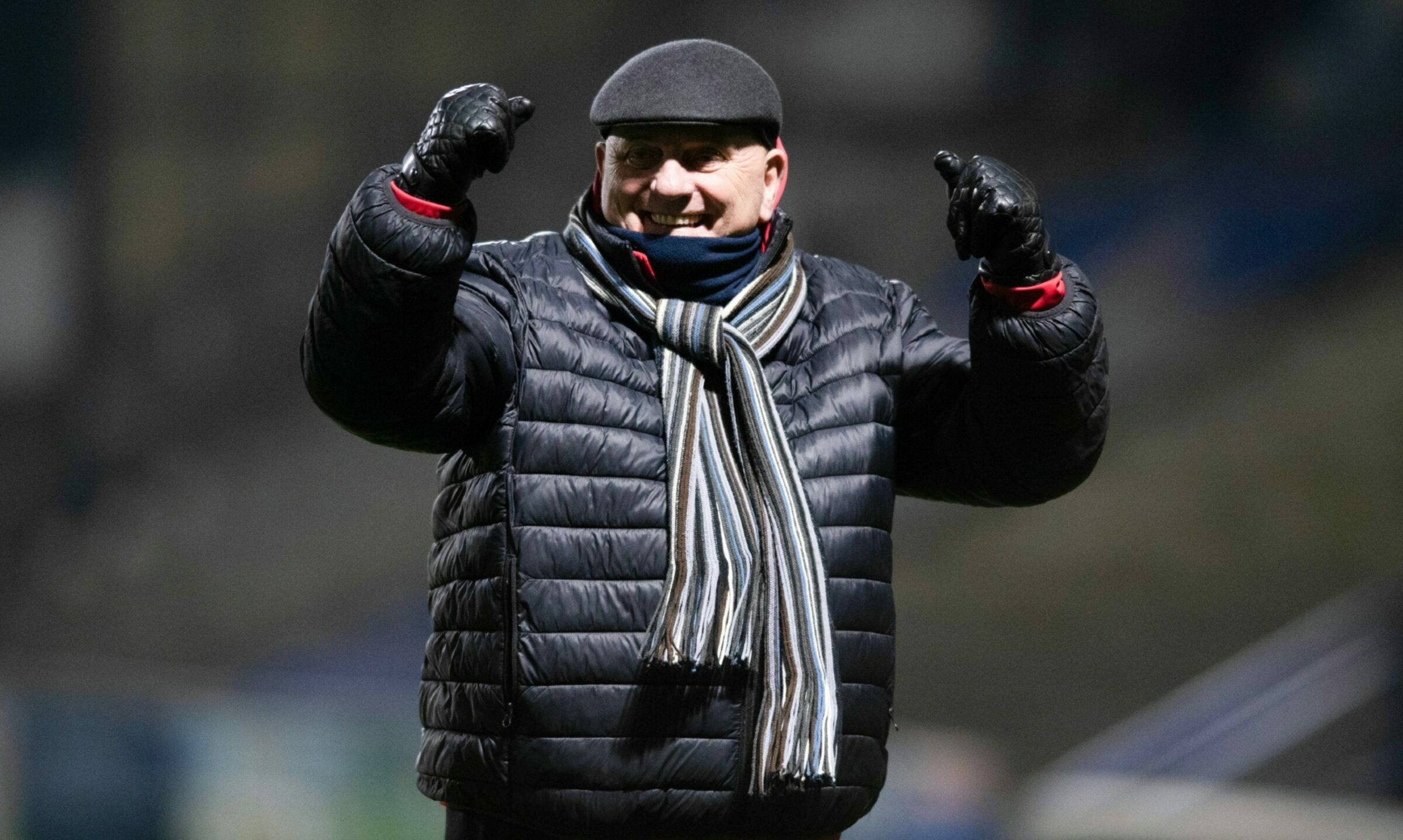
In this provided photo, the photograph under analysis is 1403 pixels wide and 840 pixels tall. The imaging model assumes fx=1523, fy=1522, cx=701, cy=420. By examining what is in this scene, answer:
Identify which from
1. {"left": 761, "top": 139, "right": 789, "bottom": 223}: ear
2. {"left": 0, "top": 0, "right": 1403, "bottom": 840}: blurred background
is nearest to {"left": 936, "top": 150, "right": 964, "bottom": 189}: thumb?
{"left": 761, "top": 139, "right": 789, "bottom": 223}: ear

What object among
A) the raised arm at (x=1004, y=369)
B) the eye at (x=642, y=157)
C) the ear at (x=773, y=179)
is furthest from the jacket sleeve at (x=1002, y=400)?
the eye at (x=642, y=157)

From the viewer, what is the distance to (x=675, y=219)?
1256 millimetres

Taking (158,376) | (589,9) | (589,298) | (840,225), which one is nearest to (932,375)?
(589,298)

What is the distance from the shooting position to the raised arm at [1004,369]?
3.83 feet

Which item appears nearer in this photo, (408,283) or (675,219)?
(408,283)

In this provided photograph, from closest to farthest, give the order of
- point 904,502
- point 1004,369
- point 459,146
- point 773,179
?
1. point 459,146
2. point 1004,369
3. point 773,179
4. point 904,502

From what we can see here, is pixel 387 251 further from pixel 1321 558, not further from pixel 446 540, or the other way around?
pixel 1321 558

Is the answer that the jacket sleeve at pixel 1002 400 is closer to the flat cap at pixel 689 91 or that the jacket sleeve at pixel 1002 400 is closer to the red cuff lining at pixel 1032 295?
the red cuff lining at pixel 1032 295

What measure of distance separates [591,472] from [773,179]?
Answer: 1.03 ft

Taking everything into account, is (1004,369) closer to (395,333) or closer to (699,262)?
(699,262)

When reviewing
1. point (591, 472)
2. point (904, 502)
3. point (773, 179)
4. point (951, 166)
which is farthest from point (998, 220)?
point (904, 502)

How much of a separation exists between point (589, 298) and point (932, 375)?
0.30 metres

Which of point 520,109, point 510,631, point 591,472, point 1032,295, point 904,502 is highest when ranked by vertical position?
point 904,502

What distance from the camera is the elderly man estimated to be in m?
1.15
